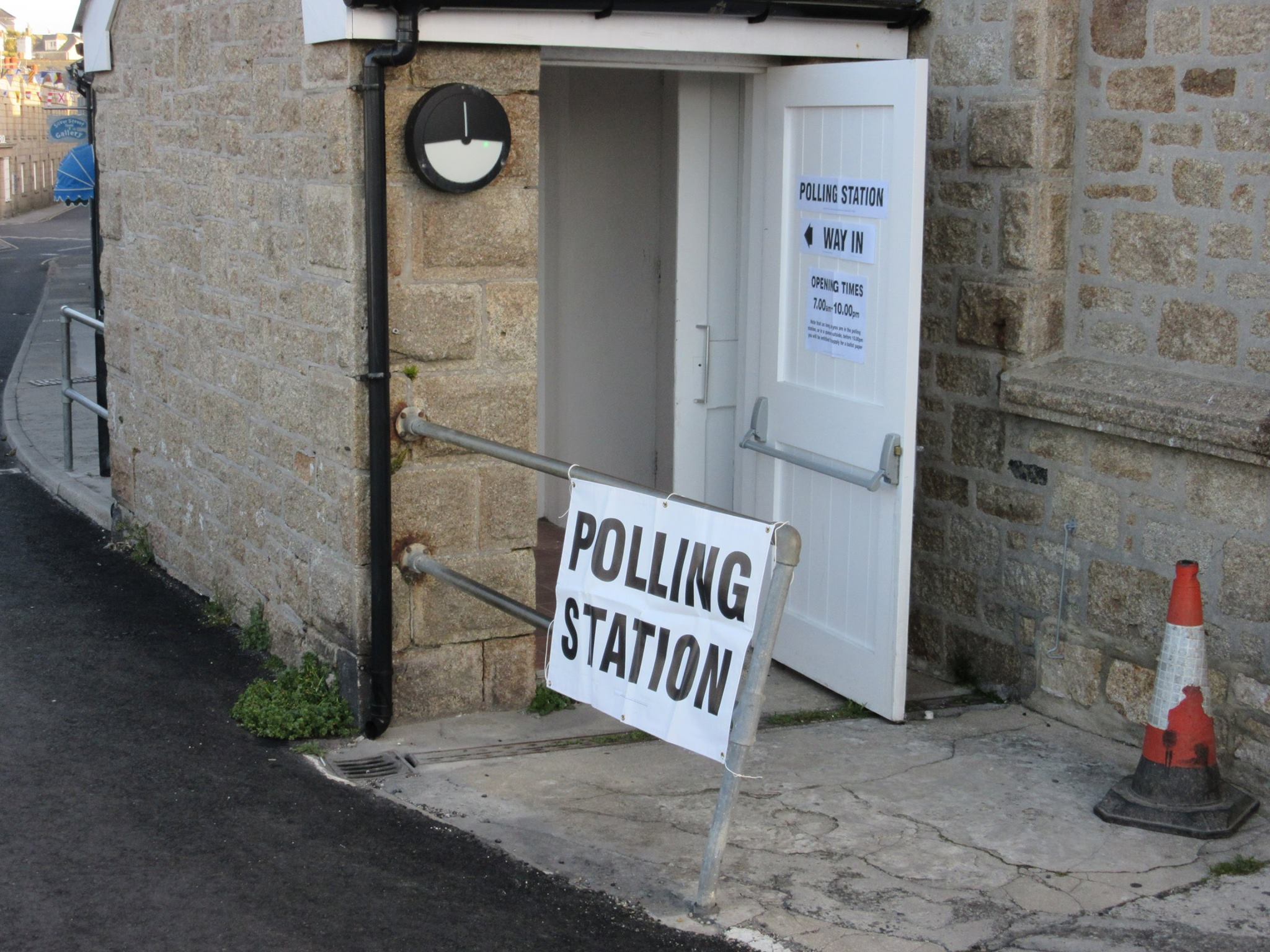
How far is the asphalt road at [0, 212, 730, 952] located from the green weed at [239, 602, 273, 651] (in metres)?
0.09

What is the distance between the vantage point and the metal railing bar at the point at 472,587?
4.68 meters

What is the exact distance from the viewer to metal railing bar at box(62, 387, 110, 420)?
337 inches

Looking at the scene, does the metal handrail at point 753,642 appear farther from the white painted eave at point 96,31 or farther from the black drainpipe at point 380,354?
the white painted eave at point 96,31

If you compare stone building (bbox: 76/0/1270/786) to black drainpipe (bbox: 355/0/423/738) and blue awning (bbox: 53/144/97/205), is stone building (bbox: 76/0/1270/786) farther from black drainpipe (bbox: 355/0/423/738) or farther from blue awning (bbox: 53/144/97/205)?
blue awning (bbox: 53/144/97/205)

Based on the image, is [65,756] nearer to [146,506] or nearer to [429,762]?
[429,762]

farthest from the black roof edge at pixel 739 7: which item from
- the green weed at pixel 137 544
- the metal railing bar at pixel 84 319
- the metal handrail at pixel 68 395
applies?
the metal handrail at pixel 68 395

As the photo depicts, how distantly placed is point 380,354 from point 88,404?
4.34m

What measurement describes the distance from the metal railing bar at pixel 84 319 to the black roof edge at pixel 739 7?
13.1 ft

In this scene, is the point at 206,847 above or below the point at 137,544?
below

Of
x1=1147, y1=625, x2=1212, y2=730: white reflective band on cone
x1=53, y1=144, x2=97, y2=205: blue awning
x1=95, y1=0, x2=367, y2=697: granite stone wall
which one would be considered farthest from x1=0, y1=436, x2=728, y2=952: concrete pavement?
x1=53, y1=144, x2=97, y2=205: blue awning

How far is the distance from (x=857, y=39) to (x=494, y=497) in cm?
219

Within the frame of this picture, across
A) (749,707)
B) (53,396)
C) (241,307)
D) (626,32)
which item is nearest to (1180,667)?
(749,707)

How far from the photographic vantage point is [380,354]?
510 cm

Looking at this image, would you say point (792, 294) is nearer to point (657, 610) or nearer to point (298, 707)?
point (657, 610)
